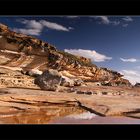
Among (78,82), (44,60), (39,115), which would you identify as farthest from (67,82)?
(39,115)

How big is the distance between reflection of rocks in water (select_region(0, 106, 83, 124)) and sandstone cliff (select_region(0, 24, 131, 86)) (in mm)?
403

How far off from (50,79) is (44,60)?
0.77 ft

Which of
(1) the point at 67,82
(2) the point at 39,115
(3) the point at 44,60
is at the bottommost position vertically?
(2) the point at 39,115

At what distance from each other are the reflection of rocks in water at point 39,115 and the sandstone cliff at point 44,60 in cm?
40

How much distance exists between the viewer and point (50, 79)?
4168 millimetres

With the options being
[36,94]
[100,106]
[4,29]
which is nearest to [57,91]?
[36,94]

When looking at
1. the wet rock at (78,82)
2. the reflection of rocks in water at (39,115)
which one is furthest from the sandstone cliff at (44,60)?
the reflection of rocks in water at (39,115)

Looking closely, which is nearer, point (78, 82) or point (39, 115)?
point (39, 115)

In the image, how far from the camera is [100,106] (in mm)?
4105

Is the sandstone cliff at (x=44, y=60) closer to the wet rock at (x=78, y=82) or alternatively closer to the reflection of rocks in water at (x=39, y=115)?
the wet rock at (x=78, y=82)

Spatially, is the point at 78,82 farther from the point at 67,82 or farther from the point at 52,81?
the point at 52,81

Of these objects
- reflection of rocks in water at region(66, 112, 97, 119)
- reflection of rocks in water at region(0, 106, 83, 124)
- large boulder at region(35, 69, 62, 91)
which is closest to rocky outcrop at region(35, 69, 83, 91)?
large boulder at region(35, 69, 62, 91)

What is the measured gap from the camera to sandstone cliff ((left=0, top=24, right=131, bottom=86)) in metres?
4.14
